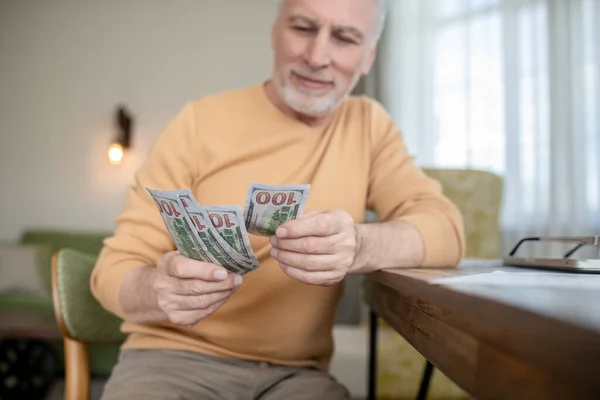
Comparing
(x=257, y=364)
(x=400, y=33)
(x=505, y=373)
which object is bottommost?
(x=257, y=364)

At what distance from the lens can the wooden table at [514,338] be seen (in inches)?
11.1

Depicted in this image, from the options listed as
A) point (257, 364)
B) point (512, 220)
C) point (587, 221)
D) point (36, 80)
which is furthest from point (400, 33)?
point (257, 364)

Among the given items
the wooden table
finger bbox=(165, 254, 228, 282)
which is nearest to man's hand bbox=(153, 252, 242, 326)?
finger bbox=(165, 254, 228, 282)

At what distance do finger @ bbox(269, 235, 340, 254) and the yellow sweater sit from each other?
28 cm

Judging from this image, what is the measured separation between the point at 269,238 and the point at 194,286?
14 cm

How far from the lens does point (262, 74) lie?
424 centimetres

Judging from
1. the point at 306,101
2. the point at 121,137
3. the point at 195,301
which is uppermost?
the point at 121,137

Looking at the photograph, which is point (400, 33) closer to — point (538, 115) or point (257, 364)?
point (538, 115)

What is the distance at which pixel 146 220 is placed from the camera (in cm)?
104

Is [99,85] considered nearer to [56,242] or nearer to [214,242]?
[56,242]

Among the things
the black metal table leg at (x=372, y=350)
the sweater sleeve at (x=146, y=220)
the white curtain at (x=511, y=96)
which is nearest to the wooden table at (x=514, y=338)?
the sweater sleeve at (x=146, y=220)

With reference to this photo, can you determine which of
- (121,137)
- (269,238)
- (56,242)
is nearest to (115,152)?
(121,137)

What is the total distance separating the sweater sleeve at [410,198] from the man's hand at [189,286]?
38 centimetres

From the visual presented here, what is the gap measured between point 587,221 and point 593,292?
2840 millimetres
